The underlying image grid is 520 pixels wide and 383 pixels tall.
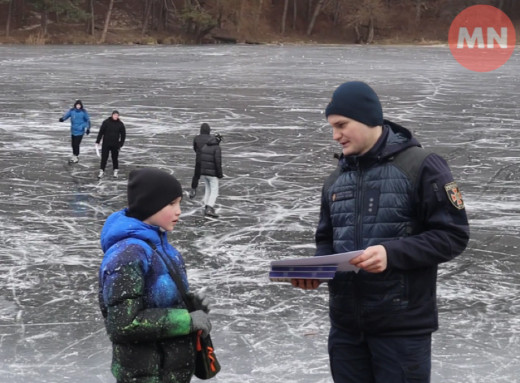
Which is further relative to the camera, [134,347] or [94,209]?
[94,209]

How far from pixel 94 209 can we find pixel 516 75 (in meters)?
25.0

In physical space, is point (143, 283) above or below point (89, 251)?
above

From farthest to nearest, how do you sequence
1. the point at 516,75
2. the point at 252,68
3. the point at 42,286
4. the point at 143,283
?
the point at 252,68
the point at 516,75
the point at 42,286
the point at 143,283

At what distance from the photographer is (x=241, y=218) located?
995 cm

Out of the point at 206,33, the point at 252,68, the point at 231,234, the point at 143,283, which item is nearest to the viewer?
the point at 143,283

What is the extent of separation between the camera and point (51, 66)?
33.7 m

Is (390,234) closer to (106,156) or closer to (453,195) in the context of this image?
(453,195)

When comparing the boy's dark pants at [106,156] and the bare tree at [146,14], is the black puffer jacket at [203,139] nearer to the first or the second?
the boy's dark pants at [106,156]

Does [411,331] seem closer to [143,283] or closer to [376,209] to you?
[376,209]

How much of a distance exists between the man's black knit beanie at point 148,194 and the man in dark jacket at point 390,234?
1.78ft

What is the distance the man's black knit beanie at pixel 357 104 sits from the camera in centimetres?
304

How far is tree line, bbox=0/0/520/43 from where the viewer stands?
62312 millimetres

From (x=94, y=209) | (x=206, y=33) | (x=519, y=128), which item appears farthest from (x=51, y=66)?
(x=206, y=33)

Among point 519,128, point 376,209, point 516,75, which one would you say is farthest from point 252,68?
point 376,209
